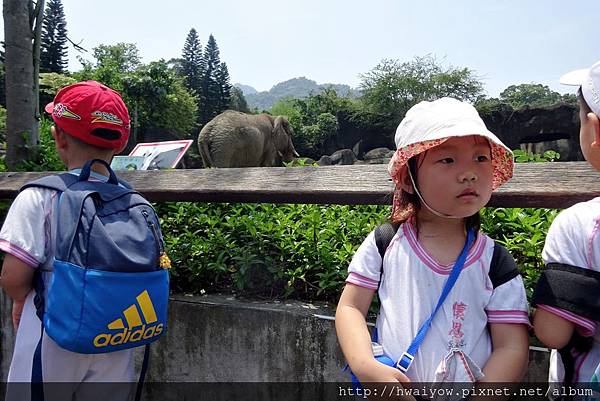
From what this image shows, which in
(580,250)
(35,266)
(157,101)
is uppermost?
(157,101)

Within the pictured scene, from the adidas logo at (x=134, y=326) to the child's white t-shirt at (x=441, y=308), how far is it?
2.41 ft

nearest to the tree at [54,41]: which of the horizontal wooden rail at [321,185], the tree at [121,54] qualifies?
the tree at [121,54]

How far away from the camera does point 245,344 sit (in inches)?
95.2

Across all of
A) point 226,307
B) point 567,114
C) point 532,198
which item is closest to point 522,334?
point 532,198

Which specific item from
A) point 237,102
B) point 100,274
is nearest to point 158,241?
point 100,274

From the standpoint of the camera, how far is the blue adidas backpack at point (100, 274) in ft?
5.02

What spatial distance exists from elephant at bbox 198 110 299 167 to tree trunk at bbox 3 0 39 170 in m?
5.07

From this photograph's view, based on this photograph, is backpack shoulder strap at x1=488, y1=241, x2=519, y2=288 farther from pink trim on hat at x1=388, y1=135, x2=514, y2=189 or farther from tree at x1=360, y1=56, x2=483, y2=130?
tree at x1=360, y1=56, x2=483, y2=130

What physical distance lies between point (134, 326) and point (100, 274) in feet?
0.70

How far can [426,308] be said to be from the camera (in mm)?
1367

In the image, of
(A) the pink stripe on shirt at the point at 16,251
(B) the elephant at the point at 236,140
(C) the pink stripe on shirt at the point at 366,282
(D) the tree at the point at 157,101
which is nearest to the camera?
(C) the pink stripe on shirt at the point at 366,282

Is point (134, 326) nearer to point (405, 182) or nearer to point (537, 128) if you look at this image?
point (405, 182)

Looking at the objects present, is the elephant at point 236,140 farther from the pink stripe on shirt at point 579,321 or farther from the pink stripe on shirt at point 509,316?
the pink stripe on shirt at point 579,321

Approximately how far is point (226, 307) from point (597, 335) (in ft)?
5.49
